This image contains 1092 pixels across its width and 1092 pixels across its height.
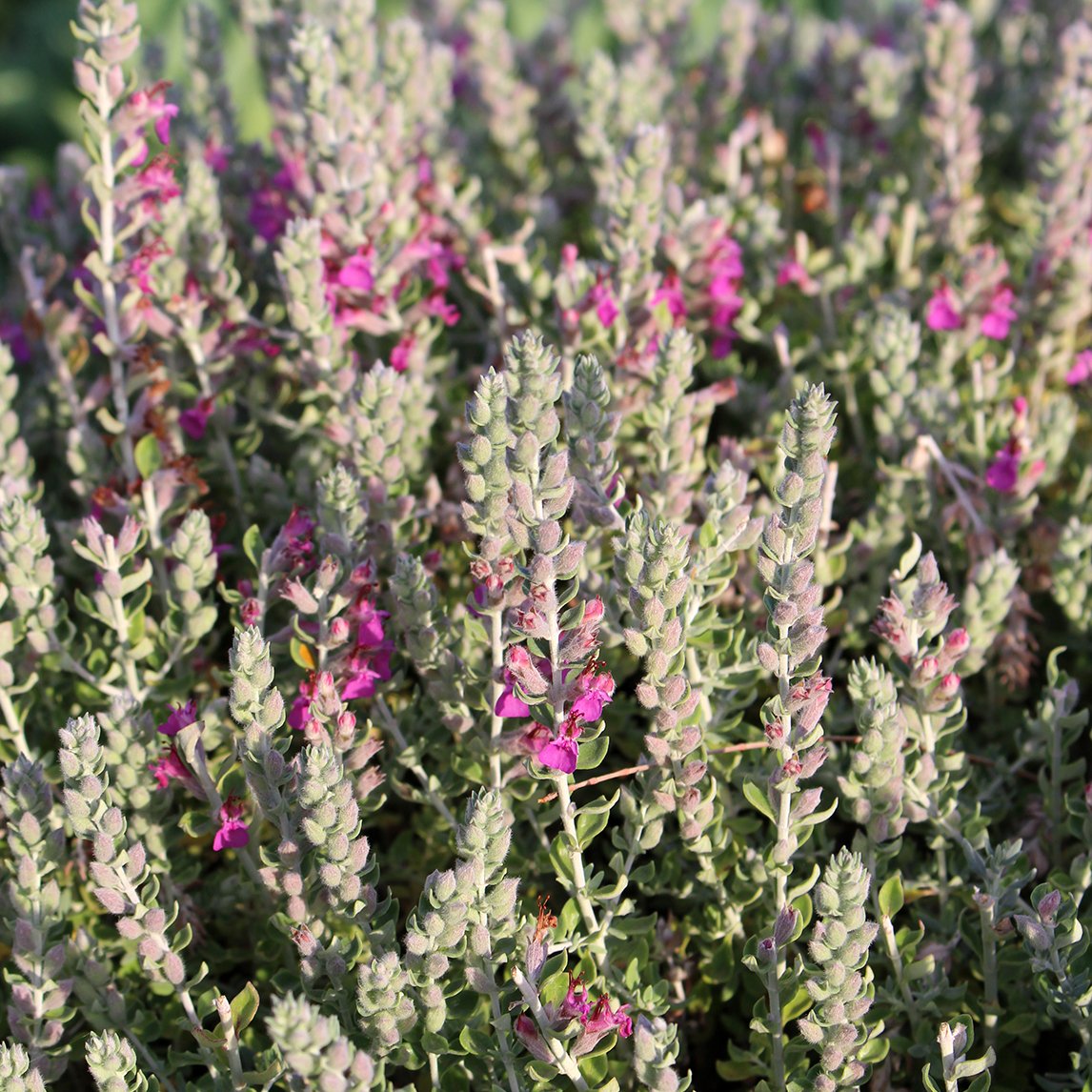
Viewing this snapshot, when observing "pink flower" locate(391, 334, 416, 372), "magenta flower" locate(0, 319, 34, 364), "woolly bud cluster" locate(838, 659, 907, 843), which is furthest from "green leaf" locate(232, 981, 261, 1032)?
"magenta flower" locate(0, 319, 34, 364)

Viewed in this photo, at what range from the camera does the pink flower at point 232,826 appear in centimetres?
165

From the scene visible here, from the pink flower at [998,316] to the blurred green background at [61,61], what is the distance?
2545mm

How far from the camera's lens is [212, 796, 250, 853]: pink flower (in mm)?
1646

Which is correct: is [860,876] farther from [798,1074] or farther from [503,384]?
[503,384]

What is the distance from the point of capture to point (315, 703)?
1571 mm

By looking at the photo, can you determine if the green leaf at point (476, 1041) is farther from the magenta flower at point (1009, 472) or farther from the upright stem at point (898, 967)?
the magenta flower at point (1009, 472)

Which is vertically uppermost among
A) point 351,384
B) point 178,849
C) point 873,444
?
point 351,384

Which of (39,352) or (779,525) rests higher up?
(779,525)

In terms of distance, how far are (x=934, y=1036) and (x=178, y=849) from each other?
3.51 feet

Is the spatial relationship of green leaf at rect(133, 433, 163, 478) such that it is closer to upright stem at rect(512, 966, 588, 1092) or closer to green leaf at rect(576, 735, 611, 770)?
green leaf at rect(576, 735, 611, 770)

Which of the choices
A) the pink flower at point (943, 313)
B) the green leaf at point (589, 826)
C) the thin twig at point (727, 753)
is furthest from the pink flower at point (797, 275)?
the green leaf at point (589, 826)

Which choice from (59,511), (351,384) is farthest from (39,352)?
(351,384)

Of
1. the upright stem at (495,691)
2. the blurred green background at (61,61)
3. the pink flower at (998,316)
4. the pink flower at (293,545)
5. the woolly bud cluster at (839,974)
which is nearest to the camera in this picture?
the woolly bud cluster at (839,974)

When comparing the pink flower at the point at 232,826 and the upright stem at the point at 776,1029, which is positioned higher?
the pink flower at the point at 232,826
